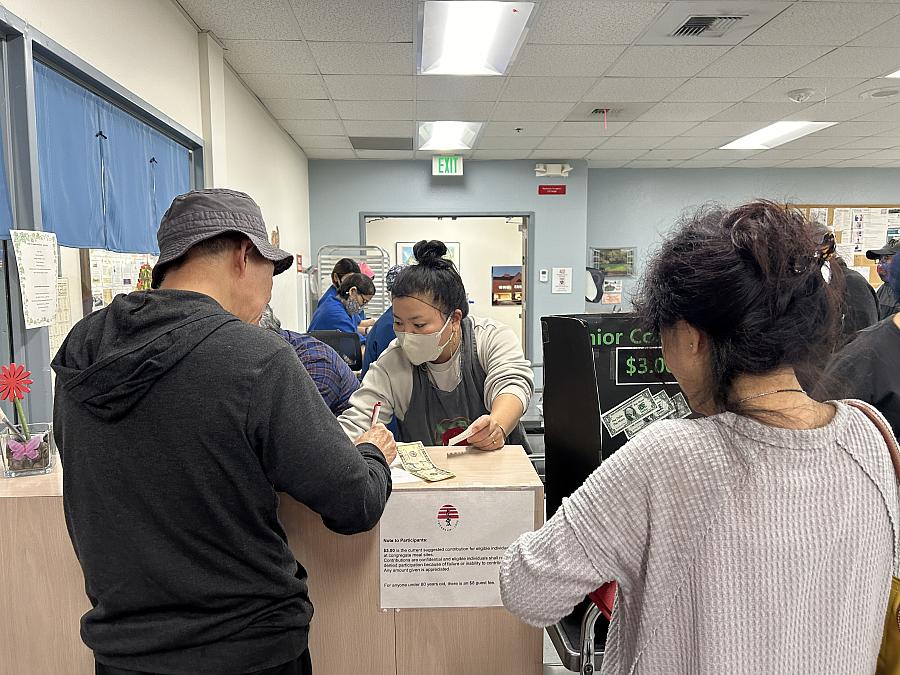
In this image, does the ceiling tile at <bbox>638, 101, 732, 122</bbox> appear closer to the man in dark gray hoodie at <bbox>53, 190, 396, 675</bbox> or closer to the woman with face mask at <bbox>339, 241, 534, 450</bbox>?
the woman with face mask at <bbox>339, 241, 534, 450</bbox>

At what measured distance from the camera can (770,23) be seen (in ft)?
11.2

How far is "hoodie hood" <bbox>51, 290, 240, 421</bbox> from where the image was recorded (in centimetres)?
89

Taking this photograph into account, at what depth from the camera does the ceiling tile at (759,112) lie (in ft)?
16.6

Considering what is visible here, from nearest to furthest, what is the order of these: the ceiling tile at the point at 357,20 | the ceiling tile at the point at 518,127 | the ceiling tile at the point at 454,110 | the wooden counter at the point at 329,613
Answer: the wooden counter at the point at 329,613, the ceiling tile at the point at 357,20, the ceiling tile at the point at 454,110, the ceiling tile at the point at 518,127

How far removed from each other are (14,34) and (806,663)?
2461 millimetres

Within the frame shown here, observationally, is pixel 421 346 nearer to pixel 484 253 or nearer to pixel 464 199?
pixel 464 199

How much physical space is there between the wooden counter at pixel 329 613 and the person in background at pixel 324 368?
79 cm

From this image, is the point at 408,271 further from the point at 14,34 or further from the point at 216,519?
the point at 14,34

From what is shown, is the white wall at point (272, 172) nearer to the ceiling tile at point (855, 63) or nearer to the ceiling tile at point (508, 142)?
the ceiling tile at point (508, 142)

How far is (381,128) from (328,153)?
1303mm

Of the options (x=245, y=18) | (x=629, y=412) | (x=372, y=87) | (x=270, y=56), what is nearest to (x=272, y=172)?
(x=372, y=87)

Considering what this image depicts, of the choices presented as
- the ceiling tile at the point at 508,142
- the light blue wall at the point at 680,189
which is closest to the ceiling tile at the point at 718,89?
the ceiling tile at the point at 508,142

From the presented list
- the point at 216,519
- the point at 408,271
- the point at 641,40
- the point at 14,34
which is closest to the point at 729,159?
the point at 641,40

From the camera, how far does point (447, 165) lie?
7.07m
